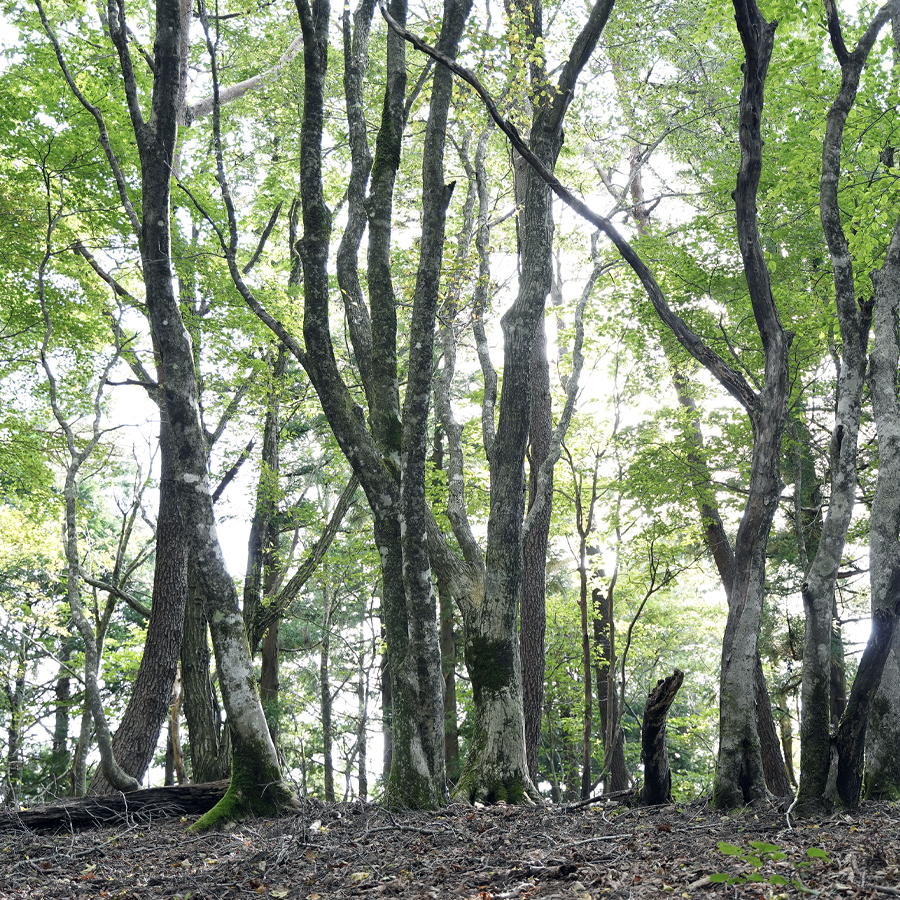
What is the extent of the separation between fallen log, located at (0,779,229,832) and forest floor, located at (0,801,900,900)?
0.33 meters

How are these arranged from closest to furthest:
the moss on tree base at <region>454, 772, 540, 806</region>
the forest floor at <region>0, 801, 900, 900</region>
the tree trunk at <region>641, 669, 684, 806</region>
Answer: the forest floor at <region>0, 801, 900, 900</region> → the tree trunk at <region>641, 669, 684, 806</region> → the moss on tree base at <region>454, 772, 540, 806</region>

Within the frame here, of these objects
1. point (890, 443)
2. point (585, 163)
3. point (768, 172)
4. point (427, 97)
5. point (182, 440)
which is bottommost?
point (890, 443)

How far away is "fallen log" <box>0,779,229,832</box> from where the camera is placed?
6.01m

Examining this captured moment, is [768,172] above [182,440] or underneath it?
above

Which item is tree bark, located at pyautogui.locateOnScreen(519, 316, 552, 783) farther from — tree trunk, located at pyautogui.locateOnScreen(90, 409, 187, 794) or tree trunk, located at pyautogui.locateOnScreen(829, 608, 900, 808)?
tree trunk, located at pyautogui.locateOnScreen(90, 409, 187, 794)

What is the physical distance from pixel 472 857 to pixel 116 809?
160 inches

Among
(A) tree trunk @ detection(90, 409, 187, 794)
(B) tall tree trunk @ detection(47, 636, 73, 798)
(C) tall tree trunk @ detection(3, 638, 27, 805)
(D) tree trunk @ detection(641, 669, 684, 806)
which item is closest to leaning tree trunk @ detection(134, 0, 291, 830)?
(D) tree trunk @ detection(641, 669, 684, 806)

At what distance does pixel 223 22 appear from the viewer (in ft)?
42.3


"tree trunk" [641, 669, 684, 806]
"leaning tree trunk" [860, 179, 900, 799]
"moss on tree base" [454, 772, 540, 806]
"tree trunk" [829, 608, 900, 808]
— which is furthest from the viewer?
"moss on tree base" [454, 772, 540, 806]

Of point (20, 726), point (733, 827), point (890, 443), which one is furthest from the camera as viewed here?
point (20, 726)

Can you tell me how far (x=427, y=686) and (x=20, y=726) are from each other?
1658 cm

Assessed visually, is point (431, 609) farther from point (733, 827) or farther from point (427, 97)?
point (427, 97)

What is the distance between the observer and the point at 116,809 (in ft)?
21.0

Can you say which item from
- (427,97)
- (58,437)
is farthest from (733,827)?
(58,437)
